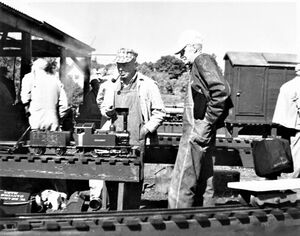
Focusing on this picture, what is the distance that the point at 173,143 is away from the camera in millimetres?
4422

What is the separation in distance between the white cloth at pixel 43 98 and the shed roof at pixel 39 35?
129 cm

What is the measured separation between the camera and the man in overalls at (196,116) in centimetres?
286

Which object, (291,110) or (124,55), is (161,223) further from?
(291,110)

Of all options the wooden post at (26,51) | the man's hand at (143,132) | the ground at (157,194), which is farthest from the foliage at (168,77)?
the man's hand at (143,132)

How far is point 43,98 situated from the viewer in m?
4.43

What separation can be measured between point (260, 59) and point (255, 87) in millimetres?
768

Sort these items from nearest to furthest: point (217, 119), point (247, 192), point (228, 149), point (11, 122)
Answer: point (247, 192) → point (217, 119) → point (228, 149) → point (11, 122)

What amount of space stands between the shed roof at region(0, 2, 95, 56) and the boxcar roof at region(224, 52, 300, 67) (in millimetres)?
3935

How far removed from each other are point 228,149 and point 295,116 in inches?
36.8

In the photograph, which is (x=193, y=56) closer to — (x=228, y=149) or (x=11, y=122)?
(x=228, y=149)

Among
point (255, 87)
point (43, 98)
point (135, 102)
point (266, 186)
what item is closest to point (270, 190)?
point (266, 186)

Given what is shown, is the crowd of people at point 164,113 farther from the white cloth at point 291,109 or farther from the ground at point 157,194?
the ground at point 157,194

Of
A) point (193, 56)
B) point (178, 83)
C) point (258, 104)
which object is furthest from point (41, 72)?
point (178, 83)

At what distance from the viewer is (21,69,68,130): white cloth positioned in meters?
4.41
